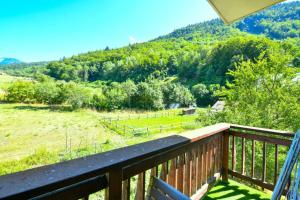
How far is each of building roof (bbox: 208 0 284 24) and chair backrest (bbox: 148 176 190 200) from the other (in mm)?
1087

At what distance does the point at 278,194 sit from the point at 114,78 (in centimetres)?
3295

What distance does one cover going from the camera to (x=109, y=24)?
153 feet

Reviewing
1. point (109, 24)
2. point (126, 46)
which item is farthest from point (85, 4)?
point (126, 46)

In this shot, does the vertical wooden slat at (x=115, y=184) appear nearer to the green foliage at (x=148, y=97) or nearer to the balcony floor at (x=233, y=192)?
the balcony floor at (x=233, y=192)

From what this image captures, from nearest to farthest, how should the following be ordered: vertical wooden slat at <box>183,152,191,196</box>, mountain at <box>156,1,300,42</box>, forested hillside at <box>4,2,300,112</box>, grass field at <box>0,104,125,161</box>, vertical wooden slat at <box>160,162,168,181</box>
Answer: vertical wooden slat at <box>160,162,168,181</box> → vertical wooden slat at <box>183,152,191,196</box> → grass field at <box>0,104,125,161</box> → forested hillside at <box>4,2,300,112</box> → mountain at <box>156,1,300,42</box>

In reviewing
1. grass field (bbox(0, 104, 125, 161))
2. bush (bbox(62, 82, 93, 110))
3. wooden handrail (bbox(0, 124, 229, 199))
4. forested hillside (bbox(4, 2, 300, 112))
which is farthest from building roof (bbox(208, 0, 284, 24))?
bush (bbox(62, 82, 93, 110))

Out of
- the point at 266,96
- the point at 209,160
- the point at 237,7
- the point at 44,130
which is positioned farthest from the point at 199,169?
the point at 44,130

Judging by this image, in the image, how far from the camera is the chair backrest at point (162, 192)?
3.12ft

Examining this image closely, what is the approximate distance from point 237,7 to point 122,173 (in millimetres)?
1209

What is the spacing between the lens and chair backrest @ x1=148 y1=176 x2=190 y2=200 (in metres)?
0.95

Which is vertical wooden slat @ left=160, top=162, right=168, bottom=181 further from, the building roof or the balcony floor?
the building roof

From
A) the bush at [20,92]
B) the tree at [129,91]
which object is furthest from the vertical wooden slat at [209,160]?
the bush at [20,92]

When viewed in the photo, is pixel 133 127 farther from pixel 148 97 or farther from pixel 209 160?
pixel 209 160

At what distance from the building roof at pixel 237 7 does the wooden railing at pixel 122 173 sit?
33.3 inches
